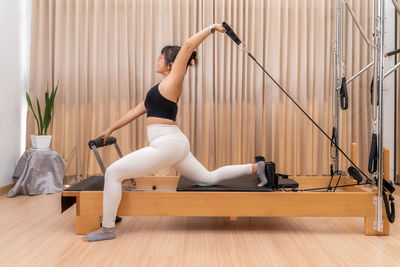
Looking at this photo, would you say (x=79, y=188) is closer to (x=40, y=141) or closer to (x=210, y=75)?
(x=40, y=141)

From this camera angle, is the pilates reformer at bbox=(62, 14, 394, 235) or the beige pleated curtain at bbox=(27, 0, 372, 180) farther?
the beige pleated curtain at bbox=(27, 0, 372, 180)

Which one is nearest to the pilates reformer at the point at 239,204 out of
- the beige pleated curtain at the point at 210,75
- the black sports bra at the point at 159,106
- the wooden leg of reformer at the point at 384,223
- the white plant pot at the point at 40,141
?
the wooden leg of reformer at the point at 384,223

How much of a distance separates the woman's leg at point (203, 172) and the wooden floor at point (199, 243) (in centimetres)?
30

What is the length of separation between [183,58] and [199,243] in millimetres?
996

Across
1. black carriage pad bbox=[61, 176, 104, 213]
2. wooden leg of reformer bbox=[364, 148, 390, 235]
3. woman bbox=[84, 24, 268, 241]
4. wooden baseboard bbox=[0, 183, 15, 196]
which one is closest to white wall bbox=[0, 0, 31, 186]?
wooden baseboard bbox=[0, 183, 15, 196]

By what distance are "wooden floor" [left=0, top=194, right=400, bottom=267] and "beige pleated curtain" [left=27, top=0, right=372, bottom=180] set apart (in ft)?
4.26

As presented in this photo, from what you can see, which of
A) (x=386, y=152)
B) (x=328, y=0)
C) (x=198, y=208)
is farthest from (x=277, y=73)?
(x=198, y=208)

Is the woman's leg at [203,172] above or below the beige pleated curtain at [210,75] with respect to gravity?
below

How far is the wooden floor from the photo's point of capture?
5.05ft

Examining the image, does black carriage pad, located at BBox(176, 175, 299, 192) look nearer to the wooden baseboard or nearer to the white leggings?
the white leggings

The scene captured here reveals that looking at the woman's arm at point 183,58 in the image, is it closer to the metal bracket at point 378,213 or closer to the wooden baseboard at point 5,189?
the metal bracket at point 378,213

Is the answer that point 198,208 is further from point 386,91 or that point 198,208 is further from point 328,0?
point 328,0

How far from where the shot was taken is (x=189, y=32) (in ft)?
11.6

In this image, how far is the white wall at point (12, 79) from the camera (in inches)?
120
